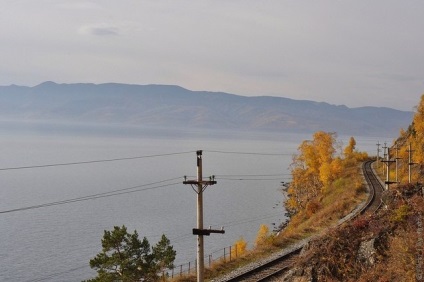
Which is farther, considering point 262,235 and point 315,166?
point 315,166

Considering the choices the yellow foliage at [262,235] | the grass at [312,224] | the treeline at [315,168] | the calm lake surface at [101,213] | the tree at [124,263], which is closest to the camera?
the grass at [312,224]

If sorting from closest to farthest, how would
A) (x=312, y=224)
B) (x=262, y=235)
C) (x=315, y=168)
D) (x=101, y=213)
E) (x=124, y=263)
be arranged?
(x=124, y=263), (x=312, y=224), (x=262, y=235), (x=315, y=168), (x=101, y=213)

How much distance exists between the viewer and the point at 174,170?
190 meters

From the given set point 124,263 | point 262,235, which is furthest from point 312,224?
point 262,235

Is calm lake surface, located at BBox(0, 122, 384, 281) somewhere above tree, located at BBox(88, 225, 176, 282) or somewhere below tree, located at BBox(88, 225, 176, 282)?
below

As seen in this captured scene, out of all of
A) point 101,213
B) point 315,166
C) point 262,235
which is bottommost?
point 101,213

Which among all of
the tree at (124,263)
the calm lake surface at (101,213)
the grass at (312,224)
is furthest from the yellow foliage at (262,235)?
the tree at (124,263)

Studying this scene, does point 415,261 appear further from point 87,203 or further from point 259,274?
point 87,203

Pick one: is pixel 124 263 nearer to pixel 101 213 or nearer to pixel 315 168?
pixel 315 168

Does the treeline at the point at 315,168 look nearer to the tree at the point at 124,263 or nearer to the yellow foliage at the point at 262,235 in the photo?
the yellow foliage at the point at 262,235

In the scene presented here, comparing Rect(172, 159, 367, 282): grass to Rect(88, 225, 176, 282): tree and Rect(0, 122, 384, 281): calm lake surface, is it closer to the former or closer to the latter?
Rect(88, 225, 176, 282): tree

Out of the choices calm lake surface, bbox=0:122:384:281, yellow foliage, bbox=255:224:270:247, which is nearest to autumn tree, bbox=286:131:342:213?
calm lake surface, bbox=0:122:384:281

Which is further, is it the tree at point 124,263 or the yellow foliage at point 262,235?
the yellow foliage at point 262,235

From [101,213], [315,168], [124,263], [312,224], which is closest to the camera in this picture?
[124,263]
